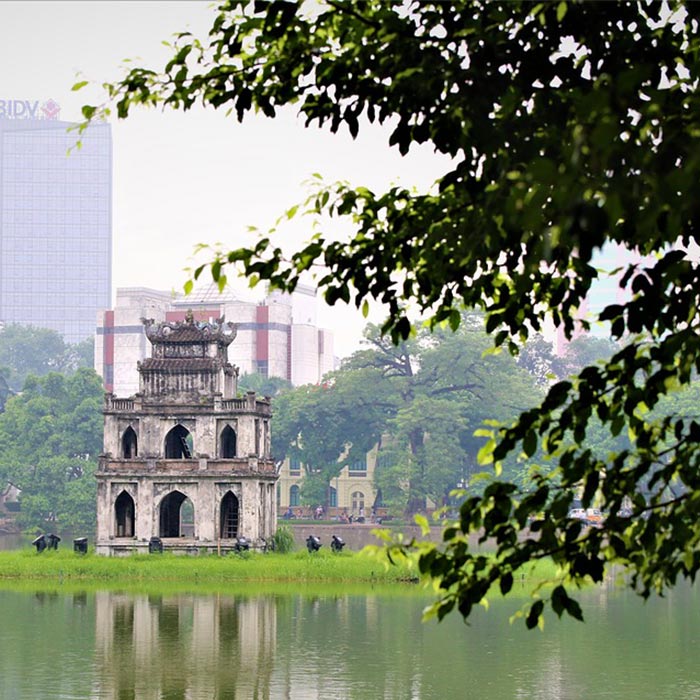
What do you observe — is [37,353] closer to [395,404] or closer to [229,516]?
[395,404]

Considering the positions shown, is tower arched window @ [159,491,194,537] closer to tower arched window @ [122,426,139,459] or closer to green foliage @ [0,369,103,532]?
tower arched window @ [122,426,139,459]

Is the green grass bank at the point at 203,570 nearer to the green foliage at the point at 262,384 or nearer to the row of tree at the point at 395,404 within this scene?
the row of tree at the point at 395,404

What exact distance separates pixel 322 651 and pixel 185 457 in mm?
24719

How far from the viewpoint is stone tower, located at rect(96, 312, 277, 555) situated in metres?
51.8

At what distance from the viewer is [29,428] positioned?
9238 cm

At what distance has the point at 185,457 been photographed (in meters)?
54.3

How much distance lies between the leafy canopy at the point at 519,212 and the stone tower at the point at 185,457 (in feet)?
132

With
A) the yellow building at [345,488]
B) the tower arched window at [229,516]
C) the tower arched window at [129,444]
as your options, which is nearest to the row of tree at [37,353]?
the yellow building at [345,488]

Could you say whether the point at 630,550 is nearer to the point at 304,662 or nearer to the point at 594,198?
the point at 594,198

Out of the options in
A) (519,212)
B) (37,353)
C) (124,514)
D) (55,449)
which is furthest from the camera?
(37,353)

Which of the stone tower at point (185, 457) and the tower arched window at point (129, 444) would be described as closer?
the stone tower at point (185, 457)

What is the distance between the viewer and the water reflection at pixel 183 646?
82.7ft

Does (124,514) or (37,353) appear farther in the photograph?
(37,353)

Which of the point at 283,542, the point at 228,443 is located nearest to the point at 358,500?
the point at 228,443
